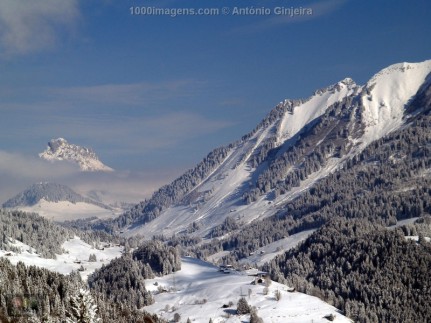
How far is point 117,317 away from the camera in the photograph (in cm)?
19975

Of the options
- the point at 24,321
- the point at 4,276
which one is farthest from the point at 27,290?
the point at 24,321

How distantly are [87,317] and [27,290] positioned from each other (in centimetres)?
15851

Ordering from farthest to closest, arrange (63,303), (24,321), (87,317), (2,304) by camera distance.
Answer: (63,303) → (2,304) → (24,321) → (87,317)

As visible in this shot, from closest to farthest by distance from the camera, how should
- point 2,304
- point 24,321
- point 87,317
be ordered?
1. point 87,317
2. point 24,321
3. point 2,304

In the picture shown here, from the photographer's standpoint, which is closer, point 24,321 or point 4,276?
point 24,321

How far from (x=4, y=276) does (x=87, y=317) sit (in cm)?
15867

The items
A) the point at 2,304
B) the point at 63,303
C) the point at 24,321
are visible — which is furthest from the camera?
the point at 63,303

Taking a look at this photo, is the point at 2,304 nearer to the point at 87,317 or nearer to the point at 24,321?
the point at 24,321

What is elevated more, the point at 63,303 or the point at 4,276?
the point at 4,276

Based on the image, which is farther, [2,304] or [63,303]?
[63,303]

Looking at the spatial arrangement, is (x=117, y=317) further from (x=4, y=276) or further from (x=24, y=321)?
(x=24, y=321)

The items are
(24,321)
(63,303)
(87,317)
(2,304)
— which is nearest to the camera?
(87,317)

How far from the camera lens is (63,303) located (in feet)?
618

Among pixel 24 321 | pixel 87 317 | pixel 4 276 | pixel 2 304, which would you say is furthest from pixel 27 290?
pixel 87 317
